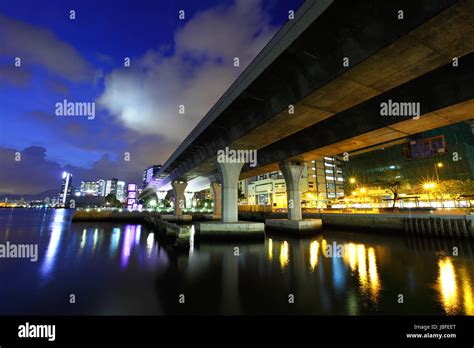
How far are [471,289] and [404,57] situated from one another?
414 inches

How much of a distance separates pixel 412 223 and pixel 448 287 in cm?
2259

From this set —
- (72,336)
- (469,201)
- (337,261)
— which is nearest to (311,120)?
(337,261)

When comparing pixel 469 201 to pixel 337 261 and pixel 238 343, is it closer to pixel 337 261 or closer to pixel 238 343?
pixel 337 261

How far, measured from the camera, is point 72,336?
650 cm

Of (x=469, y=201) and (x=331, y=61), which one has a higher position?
(x=331, y=61)

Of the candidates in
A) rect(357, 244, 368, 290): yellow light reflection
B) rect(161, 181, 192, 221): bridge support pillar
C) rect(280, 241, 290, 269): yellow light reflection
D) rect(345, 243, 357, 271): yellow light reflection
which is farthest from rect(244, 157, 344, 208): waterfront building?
rect(357, 244, 368, 290): yellow light reflection

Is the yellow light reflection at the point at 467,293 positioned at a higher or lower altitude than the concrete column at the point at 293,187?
lower

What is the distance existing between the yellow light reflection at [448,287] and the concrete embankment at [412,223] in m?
13.9

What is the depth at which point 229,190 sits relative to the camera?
1088 inches

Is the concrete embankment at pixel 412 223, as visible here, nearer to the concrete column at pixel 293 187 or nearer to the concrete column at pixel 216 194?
the concrete column at pixel 293 187

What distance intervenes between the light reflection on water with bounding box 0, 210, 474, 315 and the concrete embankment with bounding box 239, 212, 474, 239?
22.5 feet

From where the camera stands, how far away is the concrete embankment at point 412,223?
25.8 meters

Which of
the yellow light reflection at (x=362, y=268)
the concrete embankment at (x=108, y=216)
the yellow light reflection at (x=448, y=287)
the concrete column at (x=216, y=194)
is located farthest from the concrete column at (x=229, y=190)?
the concrete embankment at (x=108, y=216)

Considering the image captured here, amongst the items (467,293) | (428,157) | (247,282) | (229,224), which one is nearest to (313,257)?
(247,282)
